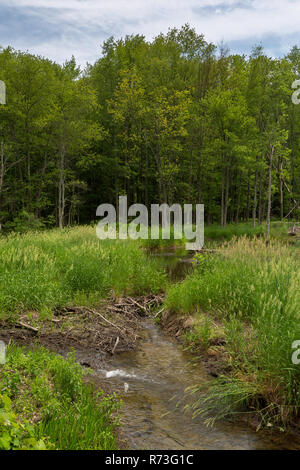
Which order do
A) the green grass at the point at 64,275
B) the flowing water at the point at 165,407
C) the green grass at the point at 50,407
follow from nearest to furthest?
the green grass at the point at 50,407
the flowing water at the point at 165,407
the green grass at the point at 64,275

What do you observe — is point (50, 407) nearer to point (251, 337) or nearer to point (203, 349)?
point (251, 337)

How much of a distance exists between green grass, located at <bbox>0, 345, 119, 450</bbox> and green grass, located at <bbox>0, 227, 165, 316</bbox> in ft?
8.26

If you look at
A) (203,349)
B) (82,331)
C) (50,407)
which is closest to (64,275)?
(82,331)

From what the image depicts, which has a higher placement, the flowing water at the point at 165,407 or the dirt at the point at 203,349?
the dirt at the point at 203,349

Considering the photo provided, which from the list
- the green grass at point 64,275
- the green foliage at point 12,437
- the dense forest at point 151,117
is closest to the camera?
the green foliage at point 12,437

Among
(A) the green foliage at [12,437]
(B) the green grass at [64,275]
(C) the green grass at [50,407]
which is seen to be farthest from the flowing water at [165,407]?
(B) the green grass at [64,275]

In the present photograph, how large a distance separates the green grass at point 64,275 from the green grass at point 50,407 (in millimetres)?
2518

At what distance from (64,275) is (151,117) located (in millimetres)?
25060

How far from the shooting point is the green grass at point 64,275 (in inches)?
333

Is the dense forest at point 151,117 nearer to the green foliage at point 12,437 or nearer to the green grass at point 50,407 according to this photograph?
the green grass at point 50,407

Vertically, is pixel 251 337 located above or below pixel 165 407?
above

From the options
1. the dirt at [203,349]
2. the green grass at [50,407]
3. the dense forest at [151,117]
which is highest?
the dense forest at [151,117]

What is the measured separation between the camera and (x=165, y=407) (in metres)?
5.49

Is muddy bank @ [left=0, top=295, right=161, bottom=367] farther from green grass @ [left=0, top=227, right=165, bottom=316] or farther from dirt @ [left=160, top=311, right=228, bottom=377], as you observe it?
dirt @ [left=160, top=311, right=228, bottom=377]
